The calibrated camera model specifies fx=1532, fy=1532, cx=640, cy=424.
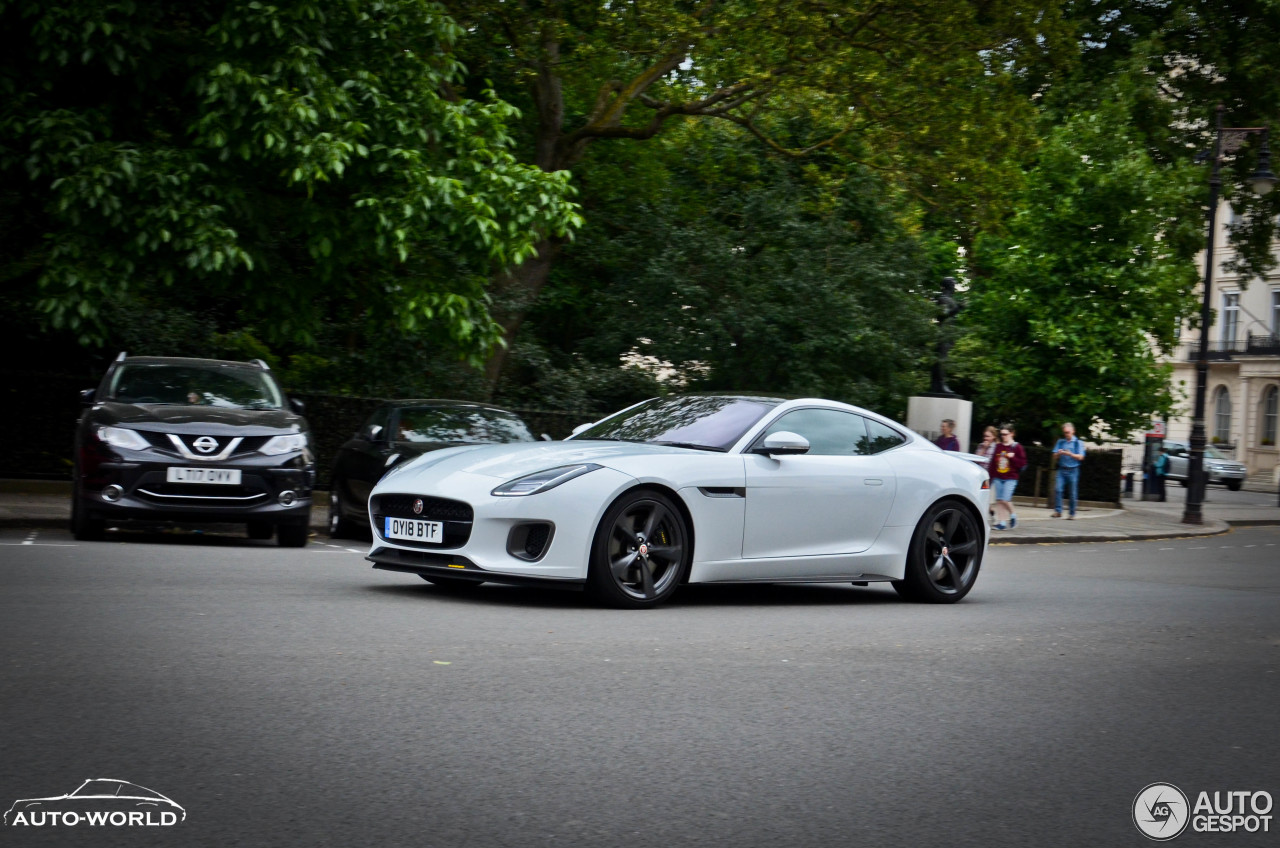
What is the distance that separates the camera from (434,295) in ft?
60.3

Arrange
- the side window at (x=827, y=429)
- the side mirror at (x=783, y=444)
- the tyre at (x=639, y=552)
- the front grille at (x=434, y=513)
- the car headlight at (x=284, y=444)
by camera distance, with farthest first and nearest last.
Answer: the car headlight at (x=284, y=444), the side window at (x=827, y=429), the side mirror at (x=783, y=444), the tyre at (x=639, y=552), the front grille at (x=434, y=513)

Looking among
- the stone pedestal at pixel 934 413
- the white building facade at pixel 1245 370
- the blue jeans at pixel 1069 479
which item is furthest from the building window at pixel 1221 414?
the stone pedestal at pixel 934 413

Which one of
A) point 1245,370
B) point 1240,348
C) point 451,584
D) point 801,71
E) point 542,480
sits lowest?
point 451,584

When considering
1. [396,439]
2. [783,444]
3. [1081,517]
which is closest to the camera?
[783,444]

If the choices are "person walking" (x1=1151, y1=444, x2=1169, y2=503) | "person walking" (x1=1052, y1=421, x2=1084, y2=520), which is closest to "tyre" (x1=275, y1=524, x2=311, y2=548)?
"person walking" (x1=1052, y1=421, x2=1084, y2=520)

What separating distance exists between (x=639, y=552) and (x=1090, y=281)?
28116mm

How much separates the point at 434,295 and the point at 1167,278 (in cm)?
2242

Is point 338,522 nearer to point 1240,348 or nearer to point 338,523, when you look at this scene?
point 338,523

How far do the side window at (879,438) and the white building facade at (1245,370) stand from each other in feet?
199

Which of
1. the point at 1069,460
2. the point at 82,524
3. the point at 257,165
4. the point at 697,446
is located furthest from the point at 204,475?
the point at 1069,460

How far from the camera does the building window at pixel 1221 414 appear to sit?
240 ft

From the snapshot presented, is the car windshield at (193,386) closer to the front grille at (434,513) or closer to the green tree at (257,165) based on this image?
the green tree at (257,165)

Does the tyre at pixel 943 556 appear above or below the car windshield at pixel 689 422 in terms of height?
below

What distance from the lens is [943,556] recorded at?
37.0 feet
